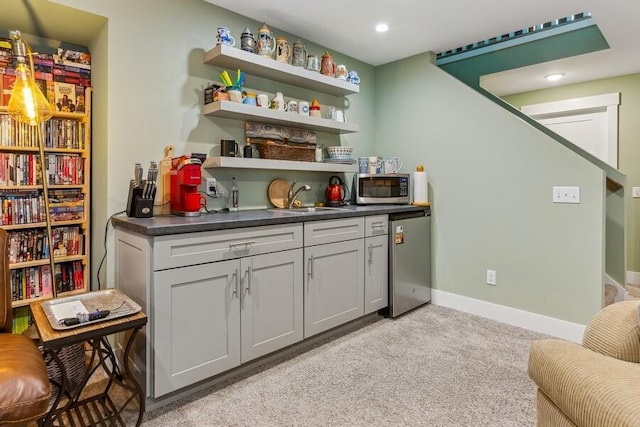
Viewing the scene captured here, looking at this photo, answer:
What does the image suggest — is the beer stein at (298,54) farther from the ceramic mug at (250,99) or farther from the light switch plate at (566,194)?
the light switch plate at (566,194)

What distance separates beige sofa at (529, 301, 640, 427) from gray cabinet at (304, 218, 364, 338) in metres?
1.42

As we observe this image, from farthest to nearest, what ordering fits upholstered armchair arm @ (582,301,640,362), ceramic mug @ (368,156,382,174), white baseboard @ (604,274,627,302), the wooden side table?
ceramic mug @ (368,156,382,174), white baseboard @ (604,274,627,302), the wooden side table, upholstered armchair arm @ (582,301,640,362)

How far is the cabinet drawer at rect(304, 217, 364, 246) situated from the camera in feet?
8.26

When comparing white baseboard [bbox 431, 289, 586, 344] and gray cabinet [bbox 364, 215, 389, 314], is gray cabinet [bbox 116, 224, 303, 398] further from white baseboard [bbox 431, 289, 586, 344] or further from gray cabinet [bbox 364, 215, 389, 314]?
white baseboard [bbox 431, 289, 586, 344]

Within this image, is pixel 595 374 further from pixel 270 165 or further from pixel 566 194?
pixel 270 165

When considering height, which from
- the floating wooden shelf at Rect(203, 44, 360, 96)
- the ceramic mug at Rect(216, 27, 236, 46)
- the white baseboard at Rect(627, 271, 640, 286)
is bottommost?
the white baseboard at Rect(627, 271, 640, 286)

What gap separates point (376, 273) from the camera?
3.04 meters

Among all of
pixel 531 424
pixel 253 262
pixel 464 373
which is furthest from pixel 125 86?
pixel 531 424

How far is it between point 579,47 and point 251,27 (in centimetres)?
277

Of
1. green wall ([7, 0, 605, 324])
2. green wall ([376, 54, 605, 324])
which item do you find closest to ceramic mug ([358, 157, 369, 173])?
green wall ([7, 0, 605, 324])

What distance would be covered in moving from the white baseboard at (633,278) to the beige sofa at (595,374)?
3.67 meters

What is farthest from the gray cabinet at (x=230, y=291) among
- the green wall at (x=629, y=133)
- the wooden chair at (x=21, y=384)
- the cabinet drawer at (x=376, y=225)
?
the green wall at (x=629, y=133)

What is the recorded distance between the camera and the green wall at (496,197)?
2.80 meters

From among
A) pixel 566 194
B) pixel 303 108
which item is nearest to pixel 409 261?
pixel 566 194
